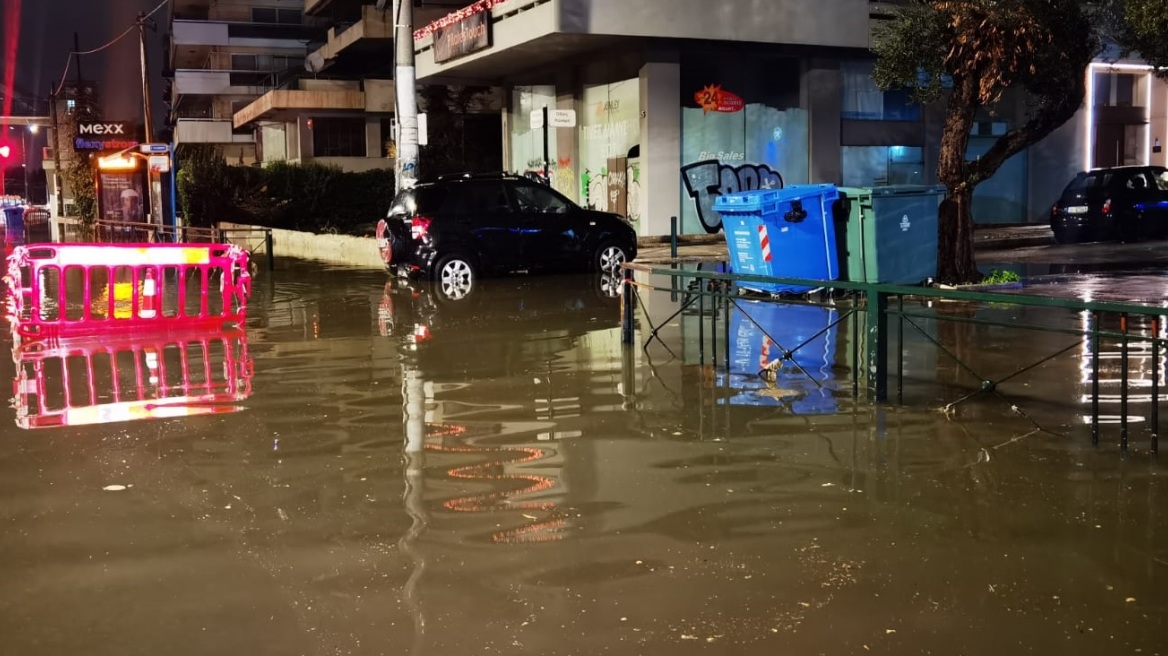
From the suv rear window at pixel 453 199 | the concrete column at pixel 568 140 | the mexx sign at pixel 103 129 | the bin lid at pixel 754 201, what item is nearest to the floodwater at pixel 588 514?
the bin lid at pixel 754 201

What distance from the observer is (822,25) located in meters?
27.0

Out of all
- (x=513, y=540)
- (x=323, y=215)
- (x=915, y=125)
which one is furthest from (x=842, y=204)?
(x=323, y=215)

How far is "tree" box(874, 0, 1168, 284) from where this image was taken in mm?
14500

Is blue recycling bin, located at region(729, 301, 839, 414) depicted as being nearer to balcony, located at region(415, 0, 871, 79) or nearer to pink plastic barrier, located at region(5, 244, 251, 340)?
pink plastic barrier, located at region(5, 244, 251, 340)

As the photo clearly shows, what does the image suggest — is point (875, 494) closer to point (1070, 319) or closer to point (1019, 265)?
point (1070, 319)

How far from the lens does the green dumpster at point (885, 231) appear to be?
14758 millimetres

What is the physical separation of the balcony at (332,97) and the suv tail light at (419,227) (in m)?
30.8

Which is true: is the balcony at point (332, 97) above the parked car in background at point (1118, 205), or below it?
above

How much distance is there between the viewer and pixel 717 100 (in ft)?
92.3

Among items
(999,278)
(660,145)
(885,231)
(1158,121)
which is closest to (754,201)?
(885,231)

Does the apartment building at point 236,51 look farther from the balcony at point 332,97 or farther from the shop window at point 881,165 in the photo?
the shop window at point 881,165

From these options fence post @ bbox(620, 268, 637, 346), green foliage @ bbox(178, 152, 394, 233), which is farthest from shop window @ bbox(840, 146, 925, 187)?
fence post @ bbox(620, 268, 637, 346)

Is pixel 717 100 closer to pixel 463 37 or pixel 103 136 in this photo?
pixel 463 37

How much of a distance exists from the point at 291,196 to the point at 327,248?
12432 mm
